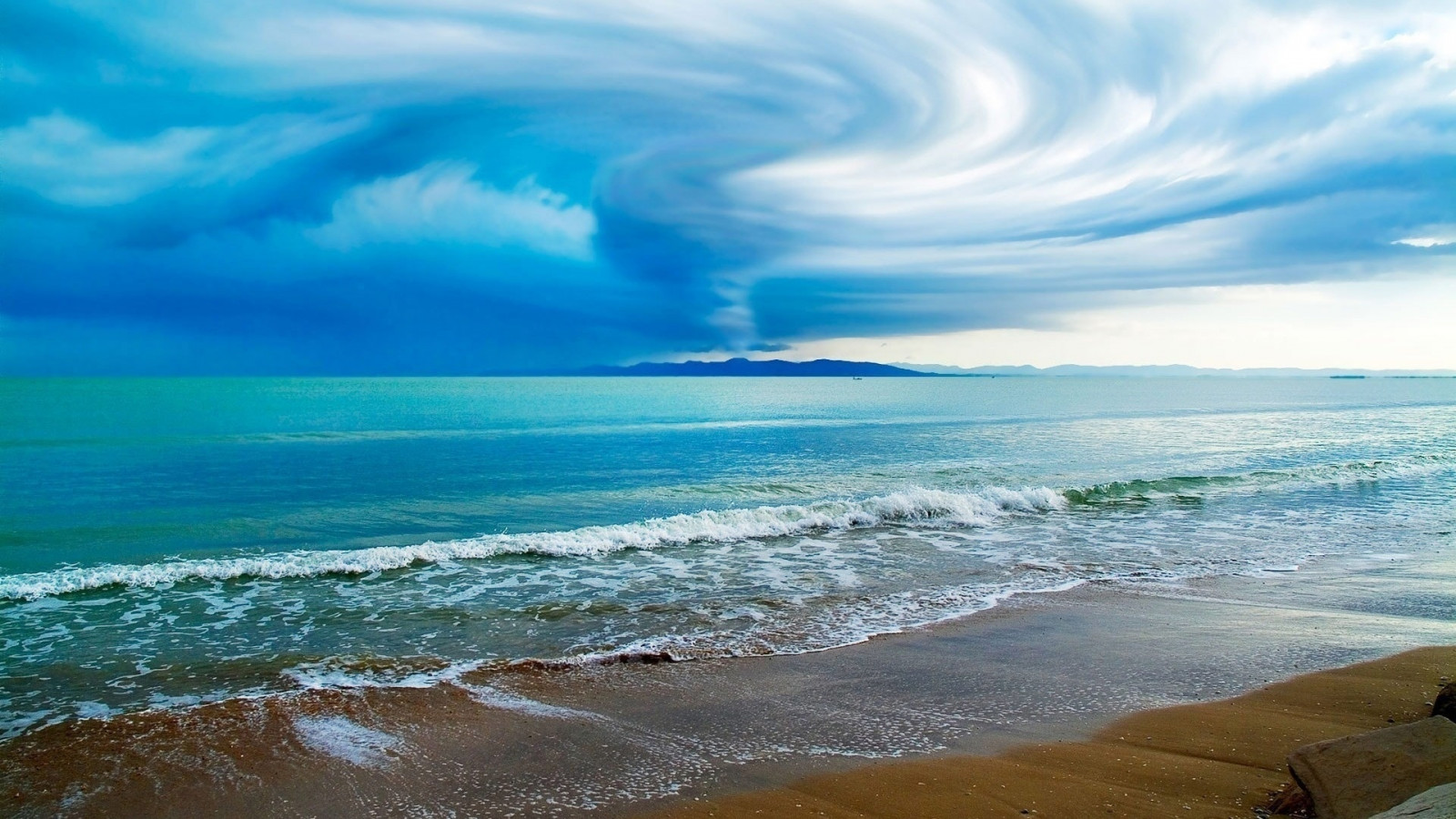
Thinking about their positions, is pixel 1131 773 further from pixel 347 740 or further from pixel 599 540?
pixel 599 540

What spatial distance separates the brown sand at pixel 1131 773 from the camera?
6.12 metres

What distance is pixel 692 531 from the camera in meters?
19.6

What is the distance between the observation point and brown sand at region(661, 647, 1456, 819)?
6.12 m

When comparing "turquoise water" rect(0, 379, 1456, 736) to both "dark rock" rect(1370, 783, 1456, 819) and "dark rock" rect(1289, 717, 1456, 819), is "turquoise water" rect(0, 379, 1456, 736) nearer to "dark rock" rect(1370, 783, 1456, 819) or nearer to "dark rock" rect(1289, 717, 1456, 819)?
"dark rock" rect(1289, 717, 1456, 819)

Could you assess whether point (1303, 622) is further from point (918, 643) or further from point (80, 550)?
point (80, 550)

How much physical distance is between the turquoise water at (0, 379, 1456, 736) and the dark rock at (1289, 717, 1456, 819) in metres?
6.22

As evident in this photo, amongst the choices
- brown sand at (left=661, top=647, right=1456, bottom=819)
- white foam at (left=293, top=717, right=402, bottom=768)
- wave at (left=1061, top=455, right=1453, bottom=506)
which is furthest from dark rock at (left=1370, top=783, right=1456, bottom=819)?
wave at (left=1061, top=455, right=1453, bottom=506)

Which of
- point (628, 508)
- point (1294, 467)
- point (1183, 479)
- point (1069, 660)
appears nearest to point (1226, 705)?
point (1069, 660)

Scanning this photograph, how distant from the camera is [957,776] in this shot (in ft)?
22.1

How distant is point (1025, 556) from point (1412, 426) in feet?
202

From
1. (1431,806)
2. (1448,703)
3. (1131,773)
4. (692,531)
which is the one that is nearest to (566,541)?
(692,531)

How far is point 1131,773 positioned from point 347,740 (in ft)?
23.9

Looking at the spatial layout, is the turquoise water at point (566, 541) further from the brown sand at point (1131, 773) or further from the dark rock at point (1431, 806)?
the dark rock at point (1431, 806)

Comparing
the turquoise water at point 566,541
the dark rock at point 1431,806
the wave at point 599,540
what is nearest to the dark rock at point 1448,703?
the dark rock at point 1431,806
